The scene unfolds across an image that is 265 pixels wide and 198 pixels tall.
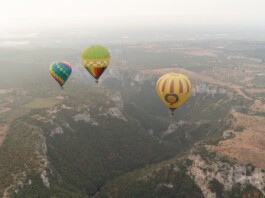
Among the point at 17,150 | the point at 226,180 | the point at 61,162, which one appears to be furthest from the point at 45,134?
the point at 226,180

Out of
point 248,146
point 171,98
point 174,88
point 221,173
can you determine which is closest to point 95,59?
point 171,98

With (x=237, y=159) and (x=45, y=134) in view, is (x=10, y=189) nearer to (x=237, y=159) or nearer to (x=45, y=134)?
(x=45, y=134)

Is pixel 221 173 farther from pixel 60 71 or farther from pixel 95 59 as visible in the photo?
pixel 60 71

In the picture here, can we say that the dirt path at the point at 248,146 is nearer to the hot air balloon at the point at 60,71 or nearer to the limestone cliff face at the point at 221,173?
the limestone cliff face at the point at 221,173

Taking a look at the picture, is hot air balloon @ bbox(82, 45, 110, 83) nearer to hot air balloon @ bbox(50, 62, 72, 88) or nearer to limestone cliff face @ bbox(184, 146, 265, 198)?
hot air balloon @ bbox(50, 62, 72, 88)

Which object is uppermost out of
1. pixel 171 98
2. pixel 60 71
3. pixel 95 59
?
pixel 95 59

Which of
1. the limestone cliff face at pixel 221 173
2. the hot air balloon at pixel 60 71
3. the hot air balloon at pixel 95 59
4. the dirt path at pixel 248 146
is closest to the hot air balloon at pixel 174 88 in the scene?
the hot air balloon at pixel 95 59

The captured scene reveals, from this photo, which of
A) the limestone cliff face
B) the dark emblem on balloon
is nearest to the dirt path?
the limestone cliff face
